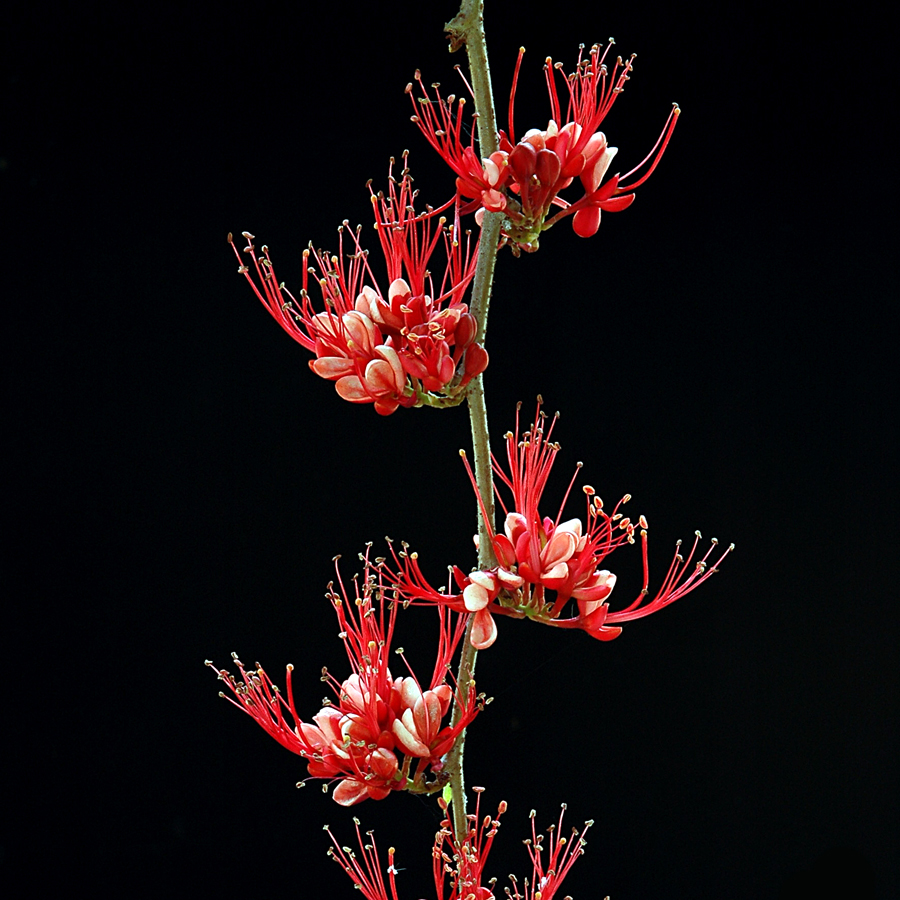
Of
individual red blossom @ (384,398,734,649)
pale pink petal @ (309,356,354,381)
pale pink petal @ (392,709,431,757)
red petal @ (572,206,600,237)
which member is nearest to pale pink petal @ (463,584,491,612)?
individual red blossom @ (384,398,734,649)

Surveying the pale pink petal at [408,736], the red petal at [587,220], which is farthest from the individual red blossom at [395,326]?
the pale pink petal at [408,736]

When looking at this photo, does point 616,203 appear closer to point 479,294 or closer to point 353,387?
point 479,294

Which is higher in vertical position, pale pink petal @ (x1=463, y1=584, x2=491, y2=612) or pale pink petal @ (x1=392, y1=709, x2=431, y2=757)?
pale pink petal @ (x1=463, y1=584, x2=491, y2=612)

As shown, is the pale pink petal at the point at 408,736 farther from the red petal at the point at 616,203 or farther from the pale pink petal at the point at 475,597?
the red petal at the point at 616,203

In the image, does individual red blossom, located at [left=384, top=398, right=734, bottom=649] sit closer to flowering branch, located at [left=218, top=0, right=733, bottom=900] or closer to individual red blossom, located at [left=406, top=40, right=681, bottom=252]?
flowering branch, located at [left=218, top=0, right=733, bottom=900]

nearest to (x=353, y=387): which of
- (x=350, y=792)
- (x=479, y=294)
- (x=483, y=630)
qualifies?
(x=479, y=294)
